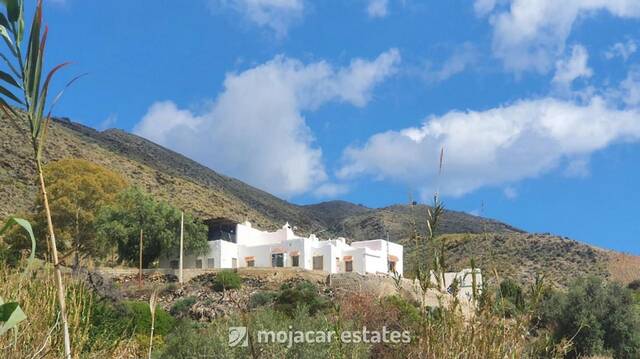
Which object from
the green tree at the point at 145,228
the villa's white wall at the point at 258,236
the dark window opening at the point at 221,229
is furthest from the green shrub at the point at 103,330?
the villa's white wall at the point at 258,236

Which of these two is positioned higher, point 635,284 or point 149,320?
point 635,284

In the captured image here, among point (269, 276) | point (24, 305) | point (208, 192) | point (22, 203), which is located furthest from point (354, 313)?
point (208, 192)

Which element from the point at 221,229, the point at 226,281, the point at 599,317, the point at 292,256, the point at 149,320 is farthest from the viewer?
the point at 221,229

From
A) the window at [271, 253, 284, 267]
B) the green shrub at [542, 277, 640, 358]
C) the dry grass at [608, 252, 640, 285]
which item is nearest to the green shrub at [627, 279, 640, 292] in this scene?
the dry grass at [608, 252, 640, 285]

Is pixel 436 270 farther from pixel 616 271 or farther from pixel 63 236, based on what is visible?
pixel 616 271

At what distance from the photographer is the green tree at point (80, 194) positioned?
35.8 metres

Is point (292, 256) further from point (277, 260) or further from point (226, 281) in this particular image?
point (226, 281)

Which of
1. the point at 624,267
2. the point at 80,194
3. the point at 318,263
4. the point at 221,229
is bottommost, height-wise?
the point at 624,267

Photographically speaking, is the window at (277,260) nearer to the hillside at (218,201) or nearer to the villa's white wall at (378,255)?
the villa's white wall at (378,255)

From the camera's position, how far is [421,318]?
121 inches

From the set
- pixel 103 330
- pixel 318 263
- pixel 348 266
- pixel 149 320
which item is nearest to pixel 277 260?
pixel 318 263

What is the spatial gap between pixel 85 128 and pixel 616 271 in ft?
181

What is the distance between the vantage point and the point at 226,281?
104 ft

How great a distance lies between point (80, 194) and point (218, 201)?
A: 22046mm
